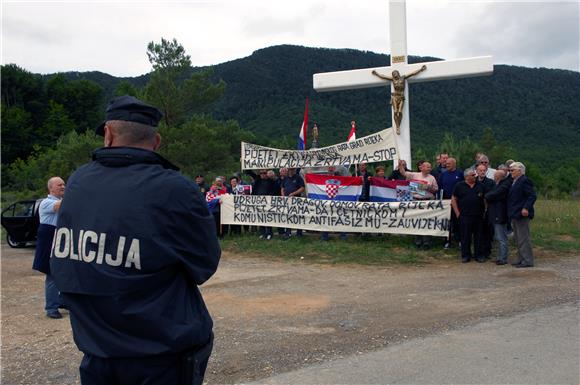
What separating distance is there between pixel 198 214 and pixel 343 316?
15.5ft

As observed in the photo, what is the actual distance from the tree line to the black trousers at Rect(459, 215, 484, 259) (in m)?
9.37

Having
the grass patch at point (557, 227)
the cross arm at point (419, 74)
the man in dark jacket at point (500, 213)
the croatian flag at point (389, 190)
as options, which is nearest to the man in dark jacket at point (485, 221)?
the man in dark jacket at point (500, 213)

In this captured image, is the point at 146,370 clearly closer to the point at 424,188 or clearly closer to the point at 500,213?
the point at 500,213

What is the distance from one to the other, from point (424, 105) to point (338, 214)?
46920mm

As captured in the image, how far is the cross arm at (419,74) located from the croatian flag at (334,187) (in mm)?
2695

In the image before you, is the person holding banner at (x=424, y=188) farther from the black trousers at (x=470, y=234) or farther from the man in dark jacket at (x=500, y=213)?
the man in dark jacket at (x=500, y=213)

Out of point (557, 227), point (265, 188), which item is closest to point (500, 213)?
point (557, 227)

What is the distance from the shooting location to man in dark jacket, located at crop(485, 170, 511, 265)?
1045 centimetres

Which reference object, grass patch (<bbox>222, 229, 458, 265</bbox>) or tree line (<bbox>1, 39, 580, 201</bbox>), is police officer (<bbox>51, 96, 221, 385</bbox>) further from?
tree line (<bbox>1, 39, 580, 201</bbox>)

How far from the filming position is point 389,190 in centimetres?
1298

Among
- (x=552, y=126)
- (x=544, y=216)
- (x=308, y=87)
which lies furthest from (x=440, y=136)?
(x=544, y=216)

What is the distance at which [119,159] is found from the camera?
2475mm

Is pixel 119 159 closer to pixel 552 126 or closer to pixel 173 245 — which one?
pixel 173 245

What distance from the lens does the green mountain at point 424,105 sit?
50125mm
